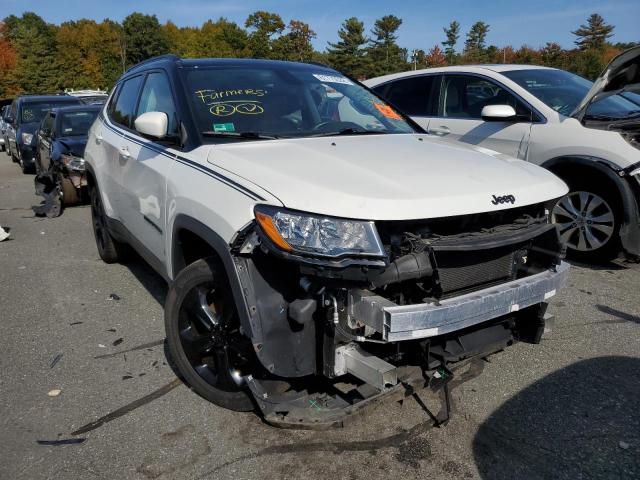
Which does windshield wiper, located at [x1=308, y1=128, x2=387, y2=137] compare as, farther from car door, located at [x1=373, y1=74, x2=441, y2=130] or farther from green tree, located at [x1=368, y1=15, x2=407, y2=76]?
green tree, located at [x1=368, y1=15, x2=407, y2=76]

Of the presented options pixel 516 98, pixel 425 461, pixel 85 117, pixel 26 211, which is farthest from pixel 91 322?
pixel 85 117

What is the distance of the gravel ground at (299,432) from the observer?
8.30ft

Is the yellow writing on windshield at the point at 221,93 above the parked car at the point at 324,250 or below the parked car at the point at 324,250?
above

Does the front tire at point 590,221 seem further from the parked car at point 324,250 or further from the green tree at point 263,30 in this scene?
the green tree at point 263,30

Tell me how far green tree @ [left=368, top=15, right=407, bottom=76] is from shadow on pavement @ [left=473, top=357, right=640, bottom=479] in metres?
63.9

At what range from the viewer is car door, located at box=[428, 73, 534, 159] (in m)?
5.62

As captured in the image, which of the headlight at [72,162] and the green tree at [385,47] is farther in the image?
the green tree at [385,47]

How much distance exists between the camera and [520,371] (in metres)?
3.35

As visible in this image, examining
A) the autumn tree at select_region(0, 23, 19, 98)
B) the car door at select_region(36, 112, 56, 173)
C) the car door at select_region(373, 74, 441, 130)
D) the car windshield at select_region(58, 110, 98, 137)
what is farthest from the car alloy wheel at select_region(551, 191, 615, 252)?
the autumn tree at select_region(0, 23, 19, 98)

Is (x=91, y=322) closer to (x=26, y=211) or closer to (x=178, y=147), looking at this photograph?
(x=178, y=147)

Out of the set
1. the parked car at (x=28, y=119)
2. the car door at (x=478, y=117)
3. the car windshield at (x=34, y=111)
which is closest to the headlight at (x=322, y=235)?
the car door at (x=478, y=117)

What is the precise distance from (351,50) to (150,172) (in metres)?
67.8

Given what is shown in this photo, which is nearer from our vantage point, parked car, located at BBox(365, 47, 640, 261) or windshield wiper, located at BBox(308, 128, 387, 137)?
windshield wiper, located at BBox(308, 128, 387, 137)

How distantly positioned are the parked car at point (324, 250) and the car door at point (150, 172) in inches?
0.9
